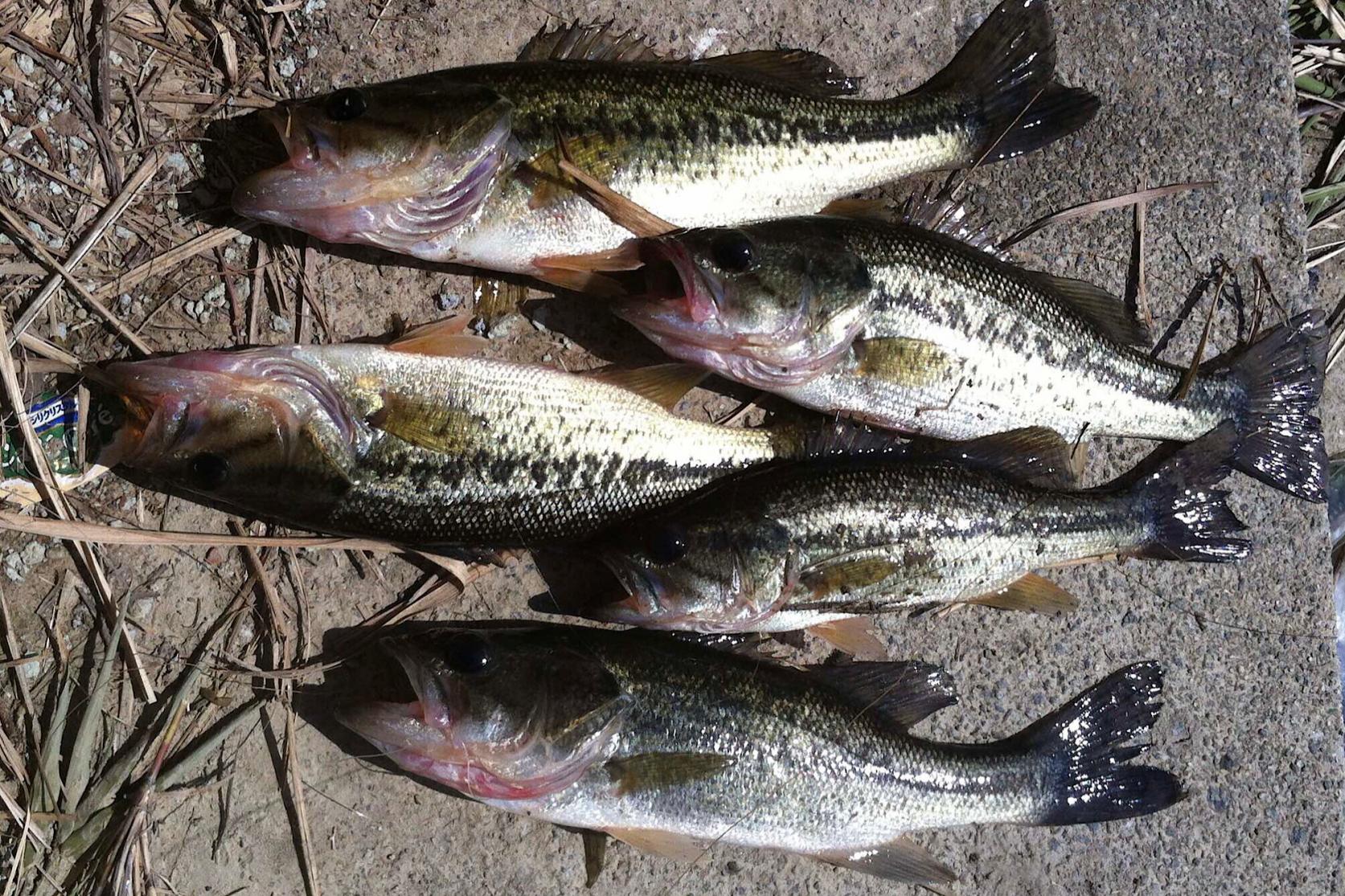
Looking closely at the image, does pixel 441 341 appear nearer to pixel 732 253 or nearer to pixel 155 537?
pixel 732 253

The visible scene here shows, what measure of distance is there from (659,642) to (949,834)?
145 cm

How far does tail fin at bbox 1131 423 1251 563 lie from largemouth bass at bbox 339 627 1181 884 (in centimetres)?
70

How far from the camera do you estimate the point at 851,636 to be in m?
2.95

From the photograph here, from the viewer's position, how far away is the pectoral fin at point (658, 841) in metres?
2.74

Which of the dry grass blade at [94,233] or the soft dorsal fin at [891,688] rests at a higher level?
the dry grass blade at [94,233]

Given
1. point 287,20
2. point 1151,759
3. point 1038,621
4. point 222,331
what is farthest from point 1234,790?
point 287,20

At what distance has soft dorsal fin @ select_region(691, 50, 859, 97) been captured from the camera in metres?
A: 3.04

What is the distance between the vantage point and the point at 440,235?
2668 mm

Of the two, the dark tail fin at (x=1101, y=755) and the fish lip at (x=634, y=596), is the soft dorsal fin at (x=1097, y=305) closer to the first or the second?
the dark tail fin at (x=1101, y=755)

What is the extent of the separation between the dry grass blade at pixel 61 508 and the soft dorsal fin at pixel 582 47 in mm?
1770

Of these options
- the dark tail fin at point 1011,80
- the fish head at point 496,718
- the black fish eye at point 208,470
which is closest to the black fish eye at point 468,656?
the fish head at point 496,718

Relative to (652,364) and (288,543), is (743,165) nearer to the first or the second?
(652,364)

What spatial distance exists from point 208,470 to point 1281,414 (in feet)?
11.8

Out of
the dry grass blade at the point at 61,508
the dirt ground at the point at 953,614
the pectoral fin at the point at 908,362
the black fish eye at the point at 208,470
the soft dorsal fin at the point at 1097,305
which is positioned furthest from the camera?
the soft dorsal fin at the point at 1097,305
